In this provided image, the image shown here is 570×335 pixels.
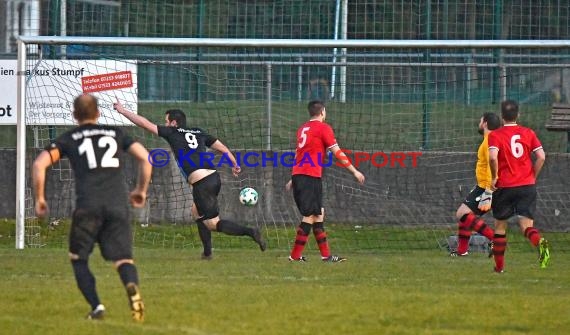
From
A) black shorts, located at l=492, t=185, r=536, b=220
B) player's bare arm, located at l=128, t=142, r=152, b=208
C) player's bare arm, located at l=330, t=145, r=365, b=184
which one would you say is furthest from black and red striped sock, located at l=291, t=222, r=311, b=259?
player's bare arm, located at l=128, t=142, r=152, b=208

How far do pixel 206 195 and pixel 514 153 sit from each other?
3879 millimetres

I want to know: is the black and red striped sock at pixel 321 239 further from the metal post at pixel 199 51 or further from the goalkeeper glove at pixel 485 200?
the metal post at pixel 199 51

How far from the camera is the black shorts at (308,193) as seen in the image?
1533 cm

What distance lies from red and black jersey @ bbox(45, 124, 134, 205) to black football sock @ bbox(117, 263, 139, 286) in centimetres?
53

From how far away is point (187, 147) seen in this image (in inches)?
604

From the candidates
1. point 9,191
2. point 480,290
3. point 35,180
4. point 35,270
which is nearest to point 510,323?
point 480,290

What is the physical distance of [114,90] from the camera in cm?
1842

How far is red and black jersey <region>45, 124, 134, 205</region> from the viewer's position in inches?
378

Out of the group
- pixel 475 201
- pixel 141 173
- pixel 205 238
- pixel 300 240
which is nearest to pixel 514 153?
pixel 475 201

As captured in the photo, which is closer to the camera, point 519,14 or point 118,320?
point 118,320

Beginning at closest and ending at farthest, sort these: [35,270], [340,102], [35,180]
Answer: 1. [35,180]
2. [35,270]
3. [340,102]

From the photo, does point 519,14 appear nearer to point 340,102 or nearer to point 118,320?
point 340,102

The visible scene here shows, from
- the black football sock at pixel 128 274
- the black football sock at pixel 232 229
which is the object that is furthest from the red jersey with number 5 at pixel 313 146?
the black football sock at pixel 128 274

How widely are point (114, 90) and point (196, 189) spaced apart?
3.54 m
